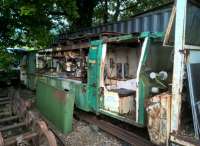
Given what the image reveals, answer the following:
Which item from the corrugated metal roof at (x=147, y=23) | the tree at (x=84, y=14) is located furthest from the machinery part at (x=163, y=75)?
the tree at (x=84, y=14)

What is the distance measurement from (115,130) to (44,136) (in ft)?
4.99

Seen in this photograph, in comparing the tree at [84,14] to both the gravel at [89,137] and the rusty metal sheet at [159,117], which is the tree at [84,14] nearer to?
the gravel at [89,137]

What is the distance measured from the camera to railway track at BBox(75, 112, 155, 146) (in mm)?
3914

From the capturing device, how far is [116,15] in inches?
512

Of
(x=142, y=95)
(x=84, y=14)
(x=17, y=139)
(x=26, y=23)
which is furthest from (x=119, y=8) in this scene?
(x=17, y=139)

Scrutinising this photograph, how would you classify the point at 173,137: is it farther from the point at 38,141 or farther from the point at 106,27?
the point at 106,27

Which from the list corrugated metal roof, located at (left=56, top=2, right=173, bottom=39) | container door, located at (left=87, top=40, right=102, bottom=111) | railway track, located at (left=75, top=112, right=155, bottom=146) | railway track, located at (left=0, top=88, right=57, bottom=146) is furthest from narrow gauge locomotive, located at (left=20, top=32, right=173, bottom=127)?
railway track, located at (left=0, top=88, right=57, bottom=146)

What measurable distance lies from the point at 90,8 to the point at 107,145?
7564 mm

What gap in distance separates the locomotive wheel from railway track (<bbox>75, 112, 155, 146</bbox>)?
136cm

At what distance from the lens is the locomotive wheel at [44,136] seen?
11.1ft

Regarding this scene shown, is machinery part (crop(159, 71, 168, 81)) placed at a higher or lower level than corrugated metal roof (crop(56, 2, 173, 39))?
lower

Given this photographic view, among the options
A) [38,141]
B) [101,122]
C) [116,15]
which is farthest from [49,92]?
[116,15]

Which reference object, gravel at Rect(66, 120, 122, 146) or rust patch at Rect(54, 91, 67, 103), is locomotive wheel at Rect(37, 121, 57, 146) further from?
rust patch at Rect(54, 91, 67, 103)

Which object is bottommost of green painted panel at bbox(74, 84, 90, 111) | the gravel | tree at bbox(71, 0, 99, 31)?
the gravel
